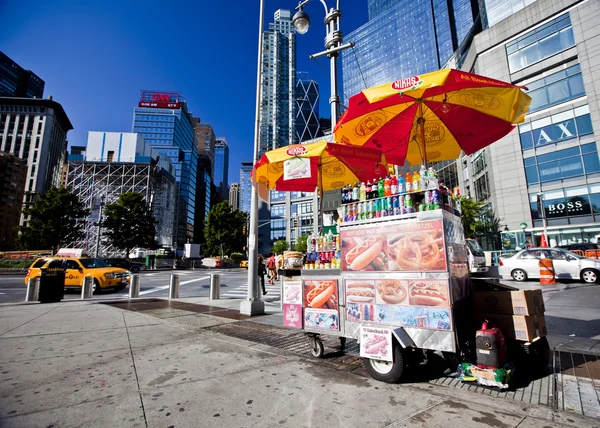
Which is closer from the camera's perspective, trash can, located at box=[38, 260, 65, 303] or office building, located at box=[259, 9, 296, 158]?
trash can, located at box=[38, 260, 65, 303]

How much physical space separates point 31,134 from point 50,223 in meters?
108

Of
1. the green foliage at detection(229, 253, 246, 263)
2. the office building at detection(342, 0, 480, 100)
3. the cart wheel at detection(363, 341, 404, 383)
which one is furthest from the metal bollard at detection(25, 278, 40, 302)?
the office building at detection(342, 0, 480, 100)

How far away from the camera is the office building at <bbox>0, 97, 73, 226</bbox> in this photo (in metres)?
109

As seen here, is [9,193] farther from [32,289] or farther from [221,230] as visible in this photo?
[32,289]

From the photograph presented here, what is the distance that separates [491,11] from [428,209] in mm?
47439

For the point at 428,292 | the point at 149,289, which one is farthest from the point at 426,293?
the point at 149,289

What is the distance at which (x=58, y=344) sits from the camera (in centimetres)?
515

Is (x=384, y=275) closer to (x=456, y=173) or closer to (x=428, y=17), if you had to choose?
(x=456, y=173)

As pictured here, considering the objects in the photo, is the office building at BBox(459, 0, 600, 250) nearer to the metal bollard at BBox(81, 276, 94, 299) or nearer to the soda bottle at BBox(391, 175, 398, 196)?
the soda bottle at BBox(391, 175, 398, 196)

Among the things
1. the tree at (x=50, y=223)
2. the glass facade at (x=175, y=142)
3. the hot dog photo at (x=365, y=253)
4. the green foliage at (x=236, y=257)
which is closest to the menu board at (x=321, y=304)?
the hot dog photo at (x=365, y=253)

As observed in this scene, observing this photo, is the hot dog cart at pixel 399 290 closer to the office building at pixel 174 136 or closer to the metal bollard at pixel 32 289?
the metal bollard at pixel 32 289

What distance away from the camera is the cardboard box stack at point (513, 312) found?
11.1 ft

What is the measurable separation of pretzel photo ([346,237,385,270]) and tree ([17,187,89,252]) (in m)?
42.5

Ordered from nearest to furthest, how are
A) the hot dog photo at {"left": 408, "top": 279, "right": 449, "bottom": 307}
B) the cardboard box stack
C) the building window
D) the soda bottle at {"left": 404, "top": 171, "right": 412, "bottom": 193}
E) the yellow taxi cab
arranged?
the hot dog photo at {"left": 408, "top": 279, "right": 449, "bottom": 307} < the cardboard box stack < the soda bottle at {"left": 404, "top": 171, "right": 412, "bottom": 193} < the yellow taxi cab < the building window
